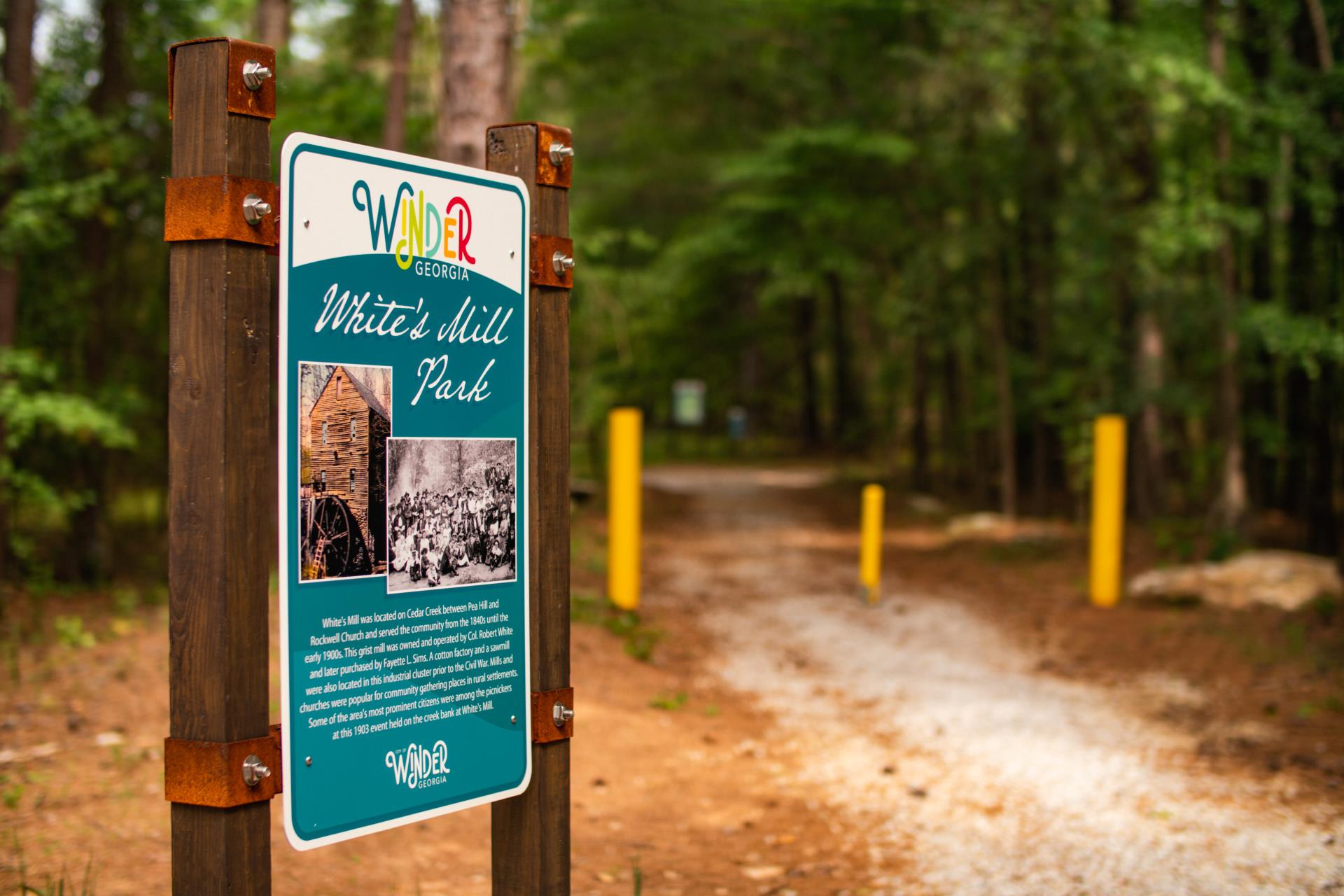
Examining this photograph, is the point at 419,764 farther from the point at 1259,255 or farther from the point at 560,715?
the point at 1259,255

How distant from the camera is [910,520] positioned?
19781mm

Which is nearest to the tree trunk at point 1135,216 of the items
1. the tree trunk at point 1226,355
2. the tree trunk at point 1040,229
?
the tree trunk at point 1226,355

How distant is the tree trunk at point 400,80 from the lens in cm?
1226

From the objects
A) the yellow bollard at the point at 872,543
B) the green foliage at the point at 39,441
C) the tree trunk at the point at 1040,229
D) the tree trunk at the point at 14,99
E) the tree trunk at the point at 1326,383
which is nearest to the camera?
the green foliage at the point at 39,441

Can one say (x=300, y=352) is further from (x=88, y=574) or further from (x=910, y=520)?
(x=910, y=520)

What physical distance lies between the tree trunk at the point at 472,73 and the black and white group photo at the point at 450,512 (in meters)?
6.00

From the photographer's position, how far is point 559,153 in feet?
12.0

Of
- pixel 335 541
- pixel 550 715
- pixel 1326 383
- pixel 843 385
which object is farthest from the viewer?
pixel 843 385

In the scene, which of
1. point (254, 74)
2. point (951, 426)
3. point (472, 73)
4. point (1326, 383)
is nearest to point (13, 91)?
point (472, 73)

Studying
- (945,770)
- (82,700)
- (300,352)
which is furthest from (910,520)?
(300,352)

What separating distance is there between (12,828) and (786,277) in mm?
21572

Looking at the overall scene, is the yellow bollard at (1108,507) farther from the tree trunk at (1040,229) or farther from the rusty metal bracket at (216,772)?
the rusty metal bracket at (216,772)

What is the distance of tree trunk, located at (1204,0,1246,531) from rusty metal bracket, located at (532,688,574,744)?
12.4 metres

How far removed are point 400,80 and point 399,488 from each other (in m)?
10.3
